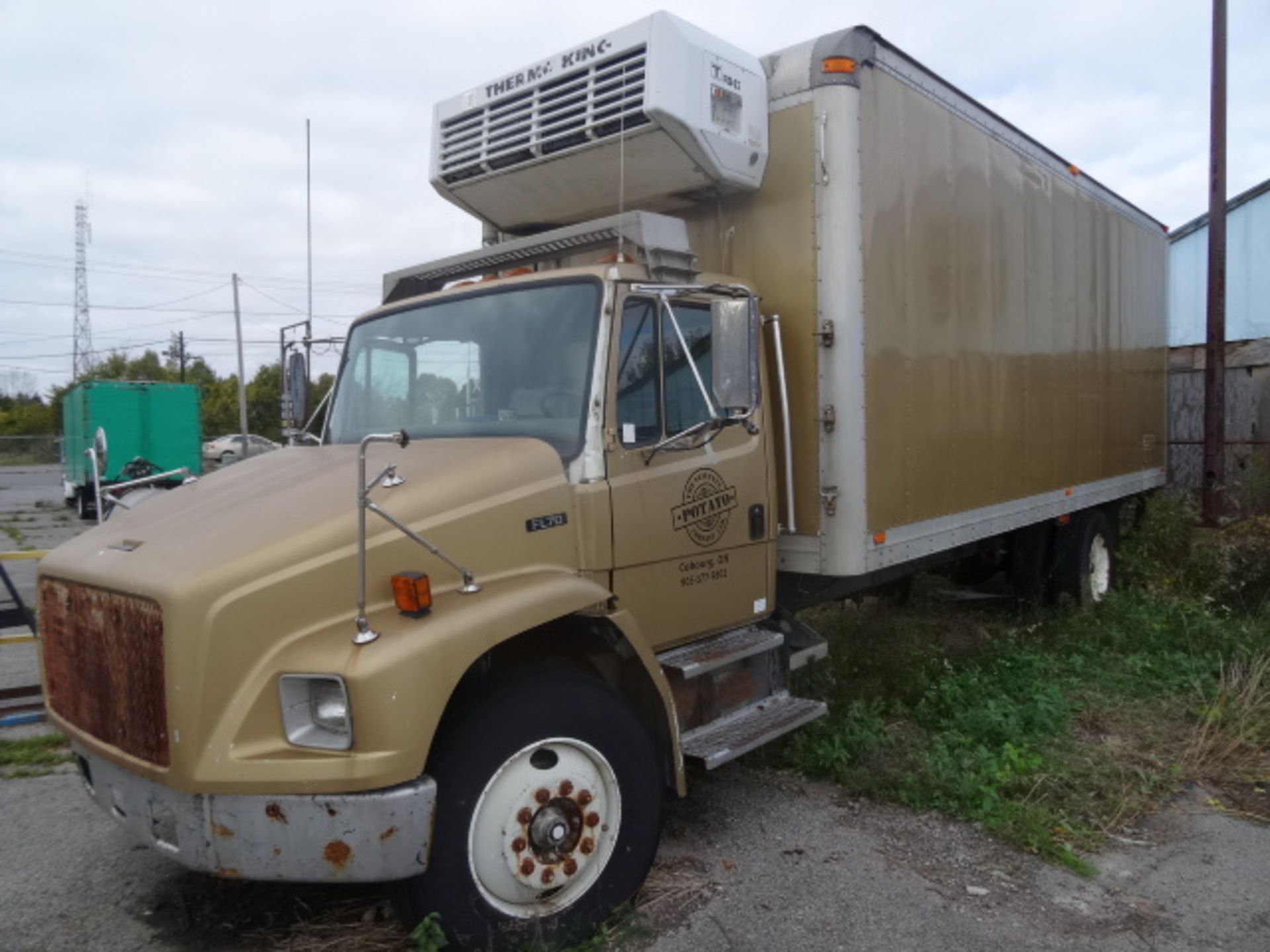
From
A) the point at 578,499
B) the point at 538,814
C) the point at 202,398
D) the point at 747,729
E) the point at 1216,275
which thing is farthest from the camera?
the point at 202,398

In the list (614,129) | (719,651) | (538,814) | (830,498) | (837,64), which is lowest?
(538,814)

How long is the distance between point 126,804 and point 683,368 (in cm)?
255

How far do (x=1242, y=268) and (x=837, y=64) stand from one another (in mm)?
15371

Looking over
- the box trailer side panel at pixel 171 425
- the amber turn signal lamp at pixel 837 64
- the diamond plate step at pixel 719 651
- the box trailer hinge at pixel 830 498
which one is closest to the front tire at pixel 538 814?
the diamond plate step at pixel 719 651

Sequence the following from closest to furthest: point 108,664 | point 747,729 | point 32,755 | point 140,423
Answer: point 108,664 → point 747,729 → point 32,755 → point 140,423

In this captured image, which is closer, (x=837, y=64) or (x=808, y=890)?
(x=808, y=890)

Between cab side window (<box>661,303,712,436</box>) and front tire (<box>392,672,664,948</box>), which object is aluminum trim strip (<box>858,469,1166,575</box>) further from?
front tire (<box>392,672,664,948</box>)

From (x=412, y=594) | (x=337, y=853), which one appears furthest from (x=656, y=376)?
(x=337, y=853)

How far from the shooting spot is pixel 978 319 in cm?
582

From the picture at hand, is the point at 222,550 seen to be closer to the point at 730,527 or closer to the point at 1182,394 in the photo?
the point at 730,527

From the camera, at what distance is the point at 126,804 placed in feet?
10.1

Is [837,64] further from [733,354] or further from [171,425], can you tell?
[171,425]

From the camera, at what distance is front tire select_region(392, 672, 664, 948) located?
3.08 metres

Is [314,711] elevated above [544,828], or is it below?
above
